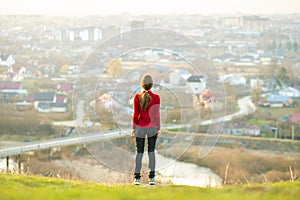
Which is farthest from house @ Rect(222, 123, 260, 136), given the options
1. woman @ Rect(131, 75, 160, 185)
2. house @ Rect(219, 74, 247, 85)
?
woman @ Rect(131, 75, 160, 185)

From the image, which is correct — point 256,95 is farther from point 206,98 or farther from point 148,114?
point 148,114

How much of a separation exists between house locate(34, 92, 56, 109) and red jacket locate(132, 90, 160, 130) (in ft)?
92.6

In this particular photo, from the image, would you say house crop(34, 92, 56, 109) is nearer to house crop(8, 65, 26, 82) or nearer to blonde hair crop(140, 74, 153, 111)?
house crop(8, 65, 26, 82)

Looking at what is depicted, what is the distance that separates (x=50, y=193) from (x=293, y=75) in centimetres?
3757

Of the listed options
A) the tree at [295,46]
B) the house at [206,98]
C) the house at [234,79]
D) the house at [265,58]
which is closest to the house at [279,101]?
the house at [234,79]

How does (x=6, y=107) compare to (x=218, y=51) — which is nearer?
(x=6, y=107)

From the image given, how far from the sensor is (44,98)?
35625mm

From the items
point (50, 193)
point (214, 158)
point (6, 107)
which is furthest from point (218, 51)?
point (50, 193)

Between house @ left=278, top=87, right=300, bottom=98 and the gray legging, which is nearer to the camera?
the gray legging

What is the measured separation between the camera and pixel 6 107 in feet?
108

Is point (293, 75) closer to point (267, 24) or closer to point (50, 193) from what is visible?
point (267, 24)

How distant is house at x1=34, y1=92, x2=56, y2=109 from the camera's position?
34731mm

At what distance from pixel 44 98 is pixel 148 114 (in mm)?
29853

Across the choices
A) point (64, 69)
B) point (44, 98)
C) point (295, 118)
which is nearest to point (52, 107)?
point (44, 98)
